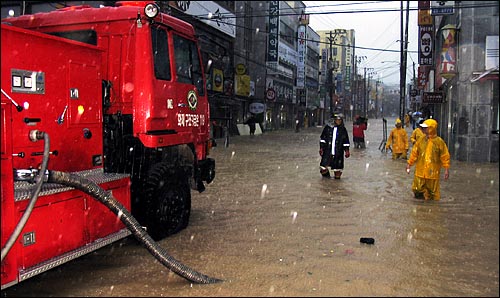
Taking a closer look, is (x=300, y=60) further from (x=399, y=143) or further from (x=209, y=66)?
(x=209, y=66)

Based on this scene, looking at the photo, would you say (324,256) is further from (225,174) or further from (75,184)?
(225,174)

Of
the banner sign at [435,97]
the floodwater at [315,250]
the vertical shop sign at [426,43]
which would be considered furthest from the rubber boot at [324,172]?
the vertical shop sign at [426,43]

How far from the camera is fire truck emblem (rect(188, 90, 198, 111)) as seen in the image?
671 cm

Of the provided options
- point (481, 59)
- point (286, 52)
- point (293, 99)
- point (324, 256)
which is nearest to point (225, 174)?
point (324, 256)

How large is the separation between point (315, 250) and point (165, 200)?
202cm

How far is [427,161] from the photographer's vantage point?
8.84 metres

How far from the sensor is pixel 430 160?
28.9 ft

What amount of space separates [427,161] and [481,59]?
9.59 m

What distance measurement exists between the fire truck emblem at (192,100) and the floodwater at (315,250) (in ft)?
5.82

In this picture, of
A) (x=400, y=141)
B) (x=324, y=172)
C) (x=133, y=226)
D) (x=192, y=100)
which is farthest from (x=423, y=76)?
(x=133, y=226)

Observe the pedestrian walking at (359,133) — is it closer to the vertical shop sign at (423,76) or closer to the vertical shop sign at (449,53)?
the vertical shop sign at (449,53)

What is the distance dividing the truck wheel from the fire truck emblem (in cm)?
101

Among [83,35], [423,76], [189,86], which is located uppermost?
[423,76]

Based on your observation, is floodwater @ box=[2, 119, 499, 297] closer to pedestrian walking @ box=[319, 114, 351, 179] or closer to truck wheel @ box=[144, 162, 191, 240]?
truck wheel @ box=[144, 162, 191, 240]
